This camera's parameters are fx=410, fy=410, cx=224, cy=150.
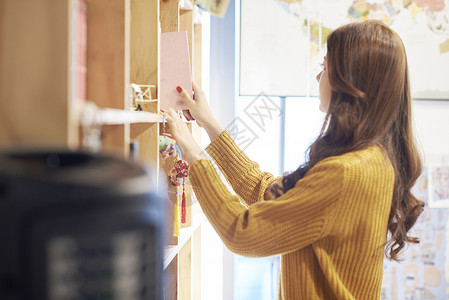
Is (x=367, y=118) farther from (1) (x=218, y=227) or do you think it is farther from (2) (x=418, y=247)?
(2) (x=418, y=247)

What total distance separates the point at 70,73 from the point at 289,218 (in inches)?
22.5

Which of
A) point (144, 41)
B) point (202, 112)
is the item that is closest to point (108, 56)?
point (144, 41)

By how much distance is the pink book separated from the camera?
1.09 m

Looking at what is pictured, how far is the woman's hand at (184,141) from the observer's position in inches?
40.8

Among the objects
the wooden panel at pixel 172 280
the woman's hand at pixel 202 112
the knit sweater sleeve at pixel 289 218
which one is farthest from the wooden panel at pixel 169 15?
the wooden panel at pixel 172 280

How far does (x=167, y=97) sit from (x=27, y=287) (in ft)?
2.90

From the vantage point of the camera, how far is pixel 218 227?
96 cm

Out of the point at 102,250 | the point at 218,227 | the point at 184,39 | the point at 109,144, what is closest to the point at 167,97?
the point at 184,39

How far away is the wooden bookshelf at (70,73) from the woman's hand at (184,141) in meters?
0.09

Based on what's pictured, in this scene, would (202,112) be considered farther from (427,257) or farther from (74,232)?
(427,257)

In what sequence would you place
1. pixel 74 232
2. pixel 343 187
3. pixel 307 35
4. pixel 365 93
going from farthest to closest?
pixel 307 35 → pixel 365 93 → pixel 343 187 → pixel 74 232

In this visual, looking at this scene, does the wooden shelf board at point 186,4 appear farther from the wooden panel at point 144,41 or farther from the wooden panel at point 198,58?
the wooden panel at point 144,41

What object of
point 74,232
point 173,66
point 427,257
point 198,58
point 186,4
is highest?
point 186,4

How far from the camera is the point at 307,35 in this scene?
2.12 m
